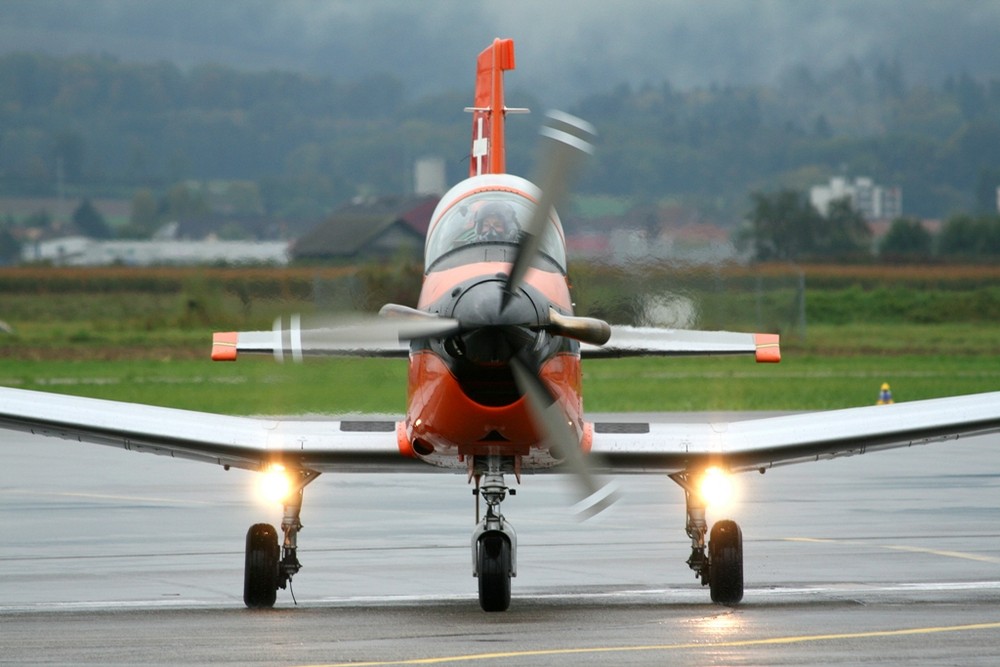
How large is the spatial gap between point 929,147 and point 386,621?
10762 centimetres

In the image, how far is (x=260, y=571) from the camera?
1187 cm

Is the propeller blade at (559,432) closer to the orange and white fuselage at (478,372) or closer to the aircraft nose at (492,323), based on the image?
the orange and white fuselage at (478,372)

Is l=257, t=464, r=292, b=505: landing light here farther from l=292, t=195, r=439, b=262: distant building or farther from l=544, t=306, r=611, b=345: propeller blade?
l=292, t=195, r=439, b=262: distant building

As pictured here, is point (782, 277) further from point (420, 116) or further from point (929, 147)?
point (420, 116)

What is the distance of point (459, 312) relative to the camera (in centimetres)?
1013

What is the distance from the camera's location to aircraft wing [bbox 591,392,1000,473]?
1212cm

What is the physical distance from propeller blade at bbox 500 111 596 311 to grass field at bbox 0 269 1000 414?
16.0m

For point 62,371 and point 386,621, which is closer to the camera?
point 386,621

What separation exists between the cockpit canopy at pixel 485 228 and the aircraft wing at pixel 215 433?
1.38m

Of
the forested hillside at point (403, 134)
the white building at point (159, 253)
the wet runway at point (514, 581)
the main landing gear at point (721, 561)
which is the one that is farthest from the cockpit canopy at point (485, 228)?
the forested hillside at point (403, 134)

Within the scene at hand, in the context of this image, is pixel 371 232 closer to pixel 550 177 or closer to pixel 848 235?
pixel 848 235

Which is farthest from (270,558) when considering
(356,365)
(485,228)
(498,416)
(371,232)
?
(371,232)

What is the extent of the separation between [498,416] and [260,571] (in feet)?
7.62

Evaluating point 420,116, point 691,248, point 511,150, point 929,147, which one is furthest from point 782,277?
point 420,116
